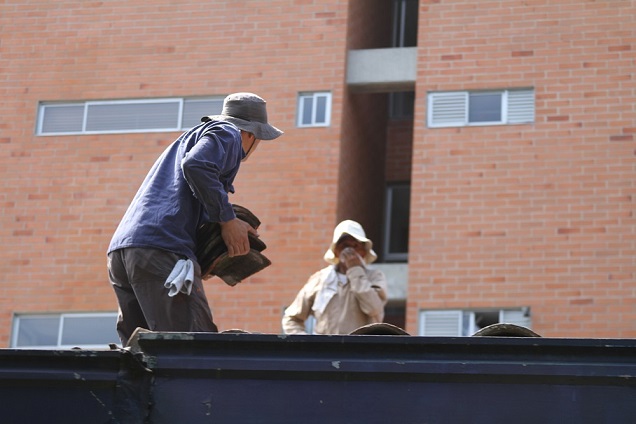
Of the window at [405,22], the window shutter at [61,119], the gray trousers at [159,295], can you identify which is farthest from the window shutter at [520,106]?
the gray trousers at [159,295]

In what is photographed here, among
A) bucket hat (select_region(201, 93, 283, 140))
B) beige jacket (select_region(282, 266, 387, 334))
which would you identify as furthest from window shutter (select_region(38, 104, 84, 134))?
bucket hat (select_region(201, 93, 283, 140))

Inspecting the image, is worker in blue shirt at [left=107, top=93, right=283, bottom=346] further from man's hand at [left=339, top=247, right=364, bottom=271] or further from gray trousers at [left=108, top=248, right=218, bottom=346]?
man's hand at [left=339, top=247, right=364, bottom=271]

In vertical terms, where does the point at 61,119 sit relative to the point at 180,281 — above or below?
above

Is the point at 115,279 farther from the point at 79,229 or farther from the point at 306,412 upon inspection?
the point at 79,229

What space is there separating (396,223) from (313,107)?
8.59 ft

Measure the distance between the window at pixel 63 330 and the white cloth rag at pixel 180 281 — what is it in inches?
431

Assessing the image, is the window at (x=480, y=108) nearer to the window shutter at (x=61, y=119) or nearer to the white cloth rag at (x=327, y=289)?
the window shutter at (x=61, y=119)

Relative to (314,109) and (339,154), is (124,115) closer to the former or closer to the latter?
(314,109)

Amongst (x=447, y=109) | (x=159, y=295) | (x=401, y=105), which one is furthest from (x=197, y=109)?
(x=159, y=295)

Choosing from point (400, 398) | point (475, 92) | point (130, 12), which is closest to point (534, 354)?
point (400, 398)

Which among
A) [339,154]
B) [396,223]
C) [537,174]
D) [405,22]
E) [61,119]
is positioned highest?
[405,22]

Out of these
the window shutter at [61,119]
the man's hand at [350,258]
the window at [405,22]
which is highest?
the window at [405,22]

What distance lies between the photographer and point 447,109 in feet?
57.0

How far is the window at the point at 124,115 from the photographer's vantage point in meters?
18.0
